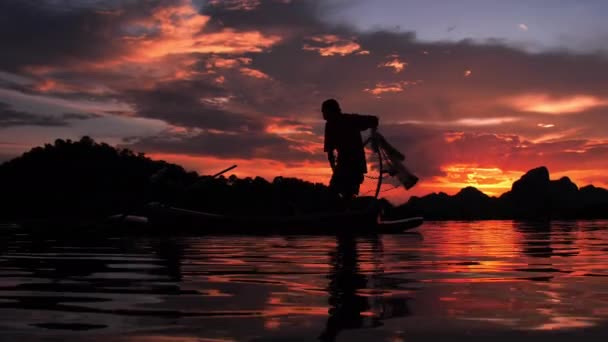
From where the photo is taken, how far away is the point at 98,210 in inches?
2699

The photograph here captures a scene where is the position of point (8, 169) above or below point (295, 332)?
above

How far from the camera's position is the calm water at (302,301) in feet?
10.8

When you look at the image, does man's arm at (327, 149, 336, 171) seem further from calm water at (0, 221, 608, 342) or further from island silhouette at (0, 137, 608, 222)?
island silhouette at (0, 137, 608, 222)

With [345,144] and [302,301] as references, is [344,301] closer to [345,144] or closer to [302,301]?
[302,301]

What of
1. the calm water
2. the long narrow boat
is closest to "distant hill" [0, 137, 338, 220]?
the long narrow boat

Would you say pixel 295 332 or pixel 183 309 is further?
pixel 183 309

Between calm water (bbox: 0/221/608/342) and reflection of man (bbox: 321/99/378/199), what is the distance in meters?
9.12

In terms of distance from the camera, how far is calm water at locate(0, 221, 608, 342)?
330 cm

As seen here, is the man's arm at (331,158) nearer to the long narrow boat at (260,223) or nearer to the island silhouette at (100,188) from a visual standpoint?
→ the long narrow boat at (260,223)

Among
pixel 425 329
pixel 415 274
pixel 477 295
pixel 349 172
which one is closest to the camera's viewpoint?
pixel 425 329

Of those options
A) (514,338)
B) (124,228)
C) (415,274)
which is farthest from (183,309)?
(124,228)

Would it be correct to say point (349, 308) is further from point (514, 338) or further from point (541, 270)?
point (541, 270)

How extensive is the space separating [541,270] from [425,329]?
13.0ft

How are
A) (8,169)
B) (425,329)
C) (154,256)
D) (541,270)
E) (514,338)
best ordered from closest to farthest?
(514,338) < (425,329) < (541,270) < (154,256) < (8,169)
